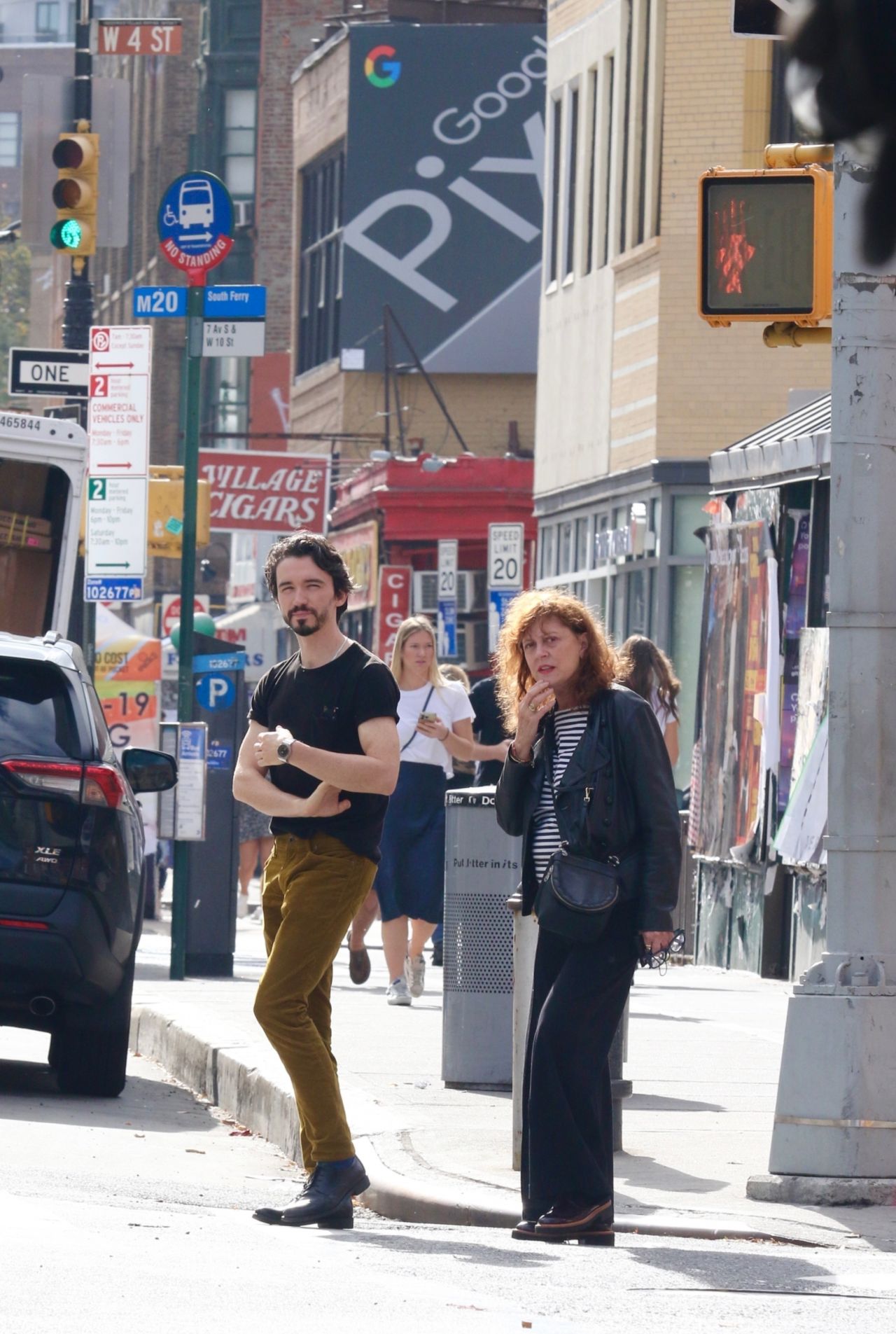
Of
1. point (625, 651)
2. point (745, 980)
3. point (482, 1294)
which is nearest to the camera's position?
point (482, 1294)

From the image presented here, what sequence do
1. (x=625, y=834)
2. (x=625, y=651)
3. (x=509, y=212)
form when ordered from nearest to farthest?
(x=625, y=834) → (x=625, y=651) → (x=509, y=212)

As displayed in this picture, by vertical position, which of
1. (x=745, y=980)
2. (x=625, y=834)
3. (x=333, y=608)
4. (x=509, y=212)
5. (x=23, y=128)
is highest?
(x=509, y=212)

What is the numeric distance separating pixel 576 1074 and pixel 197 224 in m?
9.04

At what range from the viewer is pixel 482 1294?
6141 mm

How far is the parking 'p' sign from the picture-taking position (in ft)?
49.4

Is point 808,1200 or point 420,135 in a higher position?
point 420,135

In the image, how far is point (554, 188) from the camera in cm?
2775

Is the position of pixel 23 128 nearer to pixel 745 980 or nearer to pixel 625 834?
pixel 745 980

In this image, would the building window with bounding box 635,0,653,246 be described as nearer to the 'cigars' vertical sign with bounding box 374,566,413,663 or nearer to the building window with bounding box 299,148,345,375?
the 'cigars' vertical sign with bounding box 374,566,413,663

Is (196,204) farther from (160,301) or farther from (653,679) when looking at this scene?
(653,679)

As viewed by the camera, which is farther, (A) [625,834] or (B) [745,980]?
(B) [745,980]

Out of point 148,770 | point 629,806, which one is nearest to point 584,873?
point 629,806

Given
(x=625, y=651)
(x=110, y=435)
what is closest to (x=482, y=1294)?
(x=625, y=651)

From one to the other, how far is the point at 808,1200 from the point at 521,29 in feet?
111
